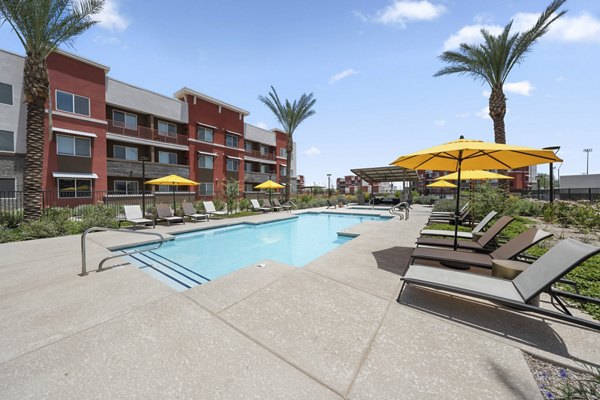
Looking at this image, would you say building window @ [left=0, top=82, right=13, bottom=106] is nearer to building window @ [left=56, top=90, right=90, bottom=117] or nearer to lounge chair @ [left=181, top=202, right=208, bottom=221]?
building window @ [left=56, top=90, right=90, bottom=117]

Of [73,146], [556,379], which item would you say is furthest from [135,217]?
[556,379]

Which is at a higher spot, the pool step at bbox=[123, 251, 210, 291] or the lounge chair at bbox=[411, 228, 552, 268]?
the lounge chair at bbox=[411, 228, 552, 268]

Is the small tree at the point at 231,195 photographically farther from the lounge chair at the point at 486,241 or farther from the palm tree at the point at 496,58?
the palm tree at the point at 496,58

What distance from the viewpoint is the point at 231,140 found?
94.5ft

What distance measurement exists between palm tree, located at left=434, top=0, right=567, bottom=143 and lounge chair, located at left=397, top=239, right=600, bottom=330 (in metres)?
15.0

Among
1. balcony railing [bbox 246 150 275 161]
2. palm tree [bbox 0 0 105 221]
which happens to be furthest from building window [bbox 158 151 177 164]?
palm tree [bbox 0 0 105 221]

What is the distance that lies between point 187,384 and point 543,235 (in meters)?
5.00

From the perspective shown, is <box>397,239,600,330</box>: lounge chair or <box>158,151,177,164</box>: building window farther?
<box>158,151,177,164</box>: building window

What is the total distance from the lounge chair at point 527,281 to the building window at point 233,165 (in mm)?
27390

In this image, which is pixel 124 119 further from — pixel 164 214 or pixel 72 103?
pixel 164 214

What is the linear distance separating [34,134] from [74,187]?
10.2 metres

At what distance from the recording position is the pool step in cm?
515

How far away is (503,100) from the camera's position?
13.9 metres

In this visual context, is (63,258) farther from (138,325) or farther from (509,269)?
(509,269)
